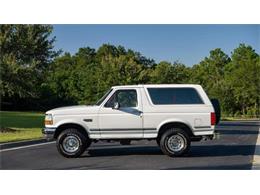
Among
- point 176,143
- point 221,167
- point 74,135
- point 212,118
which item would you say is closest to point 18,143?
point 74,135

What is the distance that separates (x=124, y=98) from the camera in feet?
43.2

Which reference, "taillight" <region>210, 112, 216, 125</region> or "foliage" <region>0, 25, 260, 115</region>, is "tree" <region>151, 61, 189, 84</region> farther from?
"taillight" <region>210, 112, 216, 125</region>

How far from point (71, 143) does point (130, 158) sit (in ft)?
5.20

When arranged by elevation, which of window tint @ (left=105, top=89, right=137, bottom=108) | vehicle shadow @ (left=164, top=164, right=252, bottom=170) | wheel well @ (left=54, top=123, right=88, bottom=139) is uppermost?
window tint @ (left=105, top=89, right=137, bottom=108)

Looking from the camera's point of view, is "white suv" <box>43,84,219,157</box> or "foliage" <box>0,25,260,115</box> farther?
"foliage" <box>0,25,260,115</box>

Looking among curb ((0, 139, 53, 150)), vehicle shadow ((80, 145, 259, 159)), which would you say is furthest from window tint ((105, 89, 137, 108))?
curb ((0, 139, 53, 150))

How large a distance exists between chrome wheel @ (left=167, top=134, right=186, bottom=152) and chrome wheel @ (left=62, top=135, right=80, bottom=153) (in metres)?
2.39

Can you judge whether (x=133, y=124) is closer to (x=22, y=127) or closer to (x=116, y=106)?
(x=116, y=106)

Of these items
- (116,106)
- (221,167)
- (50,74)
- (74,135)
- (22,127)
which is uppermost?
(50,74)

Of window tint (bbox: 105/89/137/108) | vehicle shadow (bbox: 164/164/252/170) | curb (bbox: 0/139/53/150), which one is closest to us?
vehicle shadow (bbox: 164/164/252/170)

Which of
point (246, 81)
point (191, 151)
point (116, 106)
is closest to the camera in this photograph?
point (116, 106)

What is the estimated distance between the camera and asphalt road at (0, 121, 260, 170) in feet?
37.6

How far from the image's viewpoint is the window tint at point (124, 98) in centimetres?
1305

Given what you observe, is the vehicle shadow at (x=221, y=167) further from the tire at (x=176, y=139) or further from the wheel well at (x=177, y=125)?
the wheel well at (x=177, y=125)
